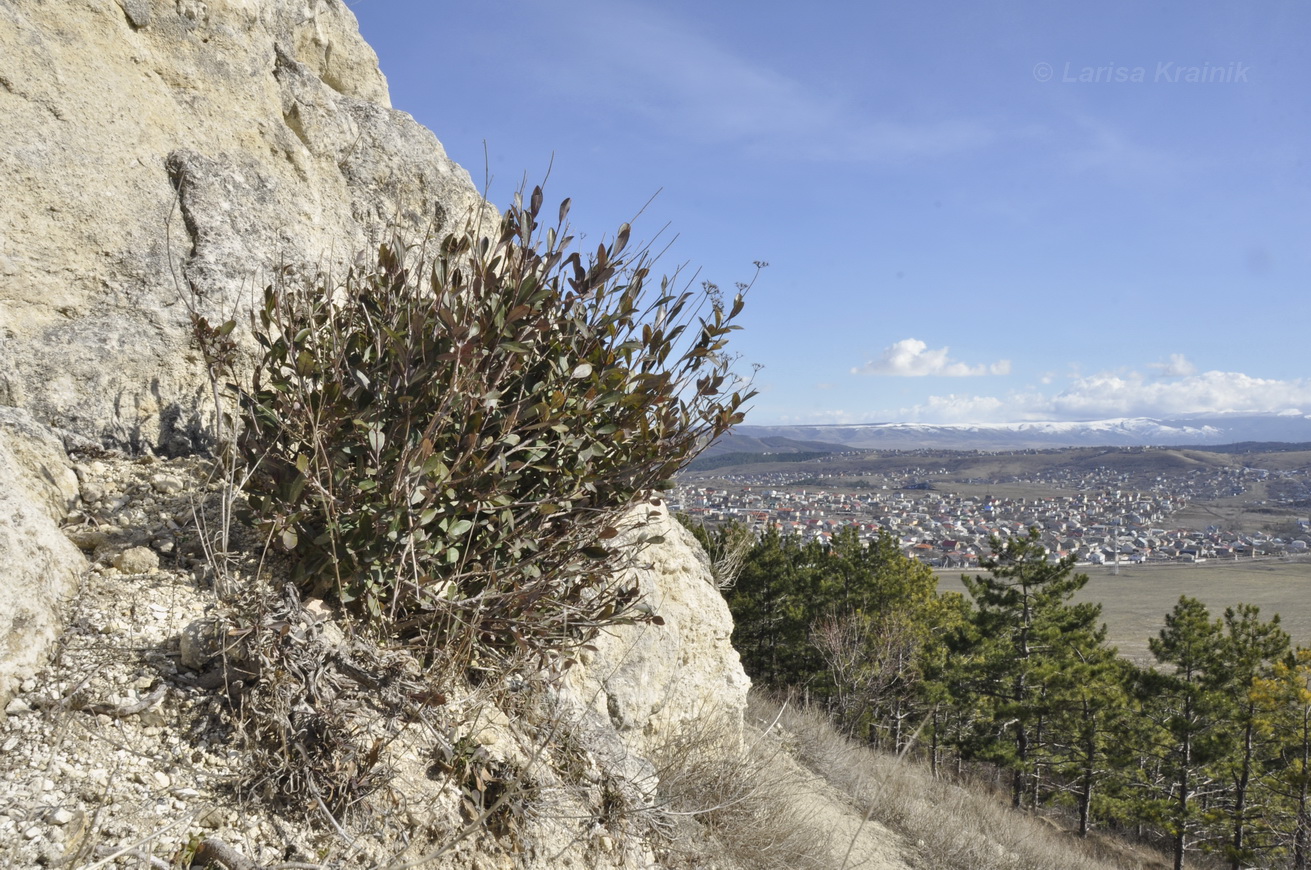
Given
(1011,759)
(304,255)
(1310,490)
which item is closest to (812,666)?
(1011,759)

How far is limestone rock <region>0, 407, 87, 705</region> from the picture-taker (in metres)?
2.07

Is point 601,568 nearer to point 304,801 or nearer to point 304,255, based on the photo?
point 304,801

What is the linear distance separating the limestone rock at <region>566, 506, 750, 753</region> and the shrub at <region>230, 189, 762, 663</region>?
0.43 m

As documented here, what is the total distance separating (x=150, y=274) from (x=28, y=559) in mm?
2117

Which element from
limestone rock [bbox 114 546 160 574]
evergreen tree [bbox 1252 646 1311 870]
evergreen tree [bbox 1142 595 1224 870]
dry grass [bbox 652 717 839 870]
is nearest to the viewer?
limestone rock [bbox 114 546 160 574]

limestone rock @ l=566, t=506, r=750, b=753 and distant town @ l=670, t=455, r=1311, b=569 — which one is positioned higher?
limestone rock @ l=566, t=506, r=750, b=753

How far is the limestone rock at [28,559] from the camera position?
207cm

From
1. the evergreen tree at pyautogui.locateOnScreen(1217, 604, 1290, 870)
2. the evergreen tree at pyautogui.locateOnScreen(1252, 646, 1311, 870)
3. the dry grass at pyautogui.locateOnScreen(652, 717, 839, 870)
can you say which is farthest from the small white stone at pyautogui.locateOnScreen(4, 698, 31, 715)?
the evergreen tree at pyautogui.locateOnScreen(1217, 604, 1290, 870)

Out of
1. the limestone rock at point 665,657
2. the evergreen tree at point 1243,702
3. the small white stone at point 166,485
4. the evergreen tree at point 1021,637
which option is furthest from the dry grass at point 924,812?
the evergreen tree at point 1243,702

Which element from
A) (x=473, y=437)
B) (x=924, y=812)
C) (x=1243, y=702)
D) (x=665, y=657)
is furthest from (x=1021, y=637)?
(x=473, y=437)

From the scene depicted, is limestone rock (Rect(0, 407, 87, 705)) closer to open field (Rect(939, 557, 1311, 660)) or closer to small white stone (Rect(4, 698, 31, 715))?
small white stone (Rect(4, 698, 31, 715))

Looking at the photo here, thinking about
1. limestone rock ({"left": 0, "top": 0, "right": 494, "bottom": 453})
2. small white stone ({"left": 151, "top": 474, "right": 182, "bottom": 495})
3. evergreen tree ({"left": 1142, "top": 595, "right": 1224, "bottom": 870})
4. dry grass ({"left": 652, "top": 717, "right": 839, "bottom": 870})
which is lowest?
evergreen tree ({"left": 1142, "top": 595, "right": 1224, "bottom": 870})

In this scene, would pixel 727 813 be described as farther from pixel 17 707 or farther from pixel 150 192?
pixel 150 192

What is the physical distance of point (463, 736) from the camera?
2631mm
